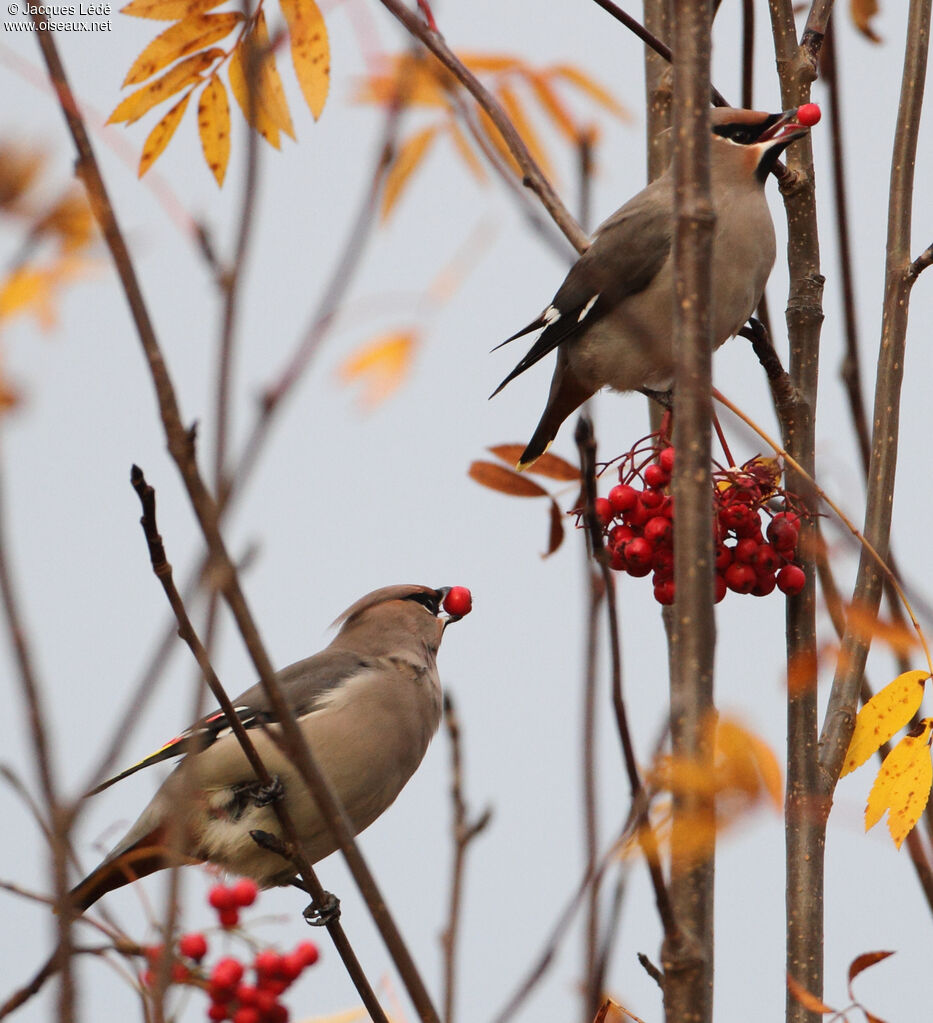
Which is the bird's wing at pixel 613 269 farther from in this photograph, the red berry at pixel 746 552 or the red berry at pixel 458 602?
the red berry at pixel 746 552

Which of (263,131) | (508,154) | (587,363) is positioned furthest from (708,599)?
(587,363)

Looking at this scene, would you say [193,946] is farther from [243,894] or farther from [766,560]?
[766,560]

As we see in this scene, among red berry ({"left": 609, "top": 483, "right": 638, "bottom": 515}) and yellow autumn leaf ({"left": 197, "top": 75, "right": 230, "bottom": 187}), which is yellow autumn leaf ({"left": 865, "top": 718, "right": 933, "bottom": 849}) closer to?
red berry ({"left": 609, "top": 483, "right": 638, "bottom": 515})

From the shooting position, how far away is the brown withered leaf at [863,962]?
5.65ft

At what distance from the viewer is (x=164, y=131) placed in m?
2.19

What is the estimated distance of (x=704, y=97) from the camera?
1456 mm

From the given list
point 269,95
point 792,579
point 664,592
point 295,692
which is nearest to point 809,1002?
point 792,579

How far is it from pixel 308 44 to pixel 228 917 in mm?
1439

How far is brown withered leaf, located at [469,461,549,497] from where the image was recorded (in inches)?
108

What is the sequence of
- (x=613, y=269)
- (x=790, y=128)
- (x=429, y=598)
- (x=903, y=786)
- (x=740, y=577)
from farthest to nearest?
(x=429, y=598), (x=613, y=269), (x=790, y=128), (x=740, y=577), (x=903, y=786)

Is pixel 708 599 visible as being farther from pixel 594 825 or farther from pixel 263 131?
pixel 263 131

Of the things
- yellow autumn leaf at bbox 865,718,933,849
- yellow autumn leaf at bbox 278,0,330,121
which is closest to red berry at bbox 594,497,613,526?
yellow autumn leaf at bbox 865,718,933,849

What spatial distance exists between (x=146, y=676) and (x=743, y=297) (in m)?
2.39

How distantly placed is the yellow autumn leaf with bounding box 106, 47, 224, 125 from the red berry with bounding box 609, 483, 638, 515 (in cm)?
99
